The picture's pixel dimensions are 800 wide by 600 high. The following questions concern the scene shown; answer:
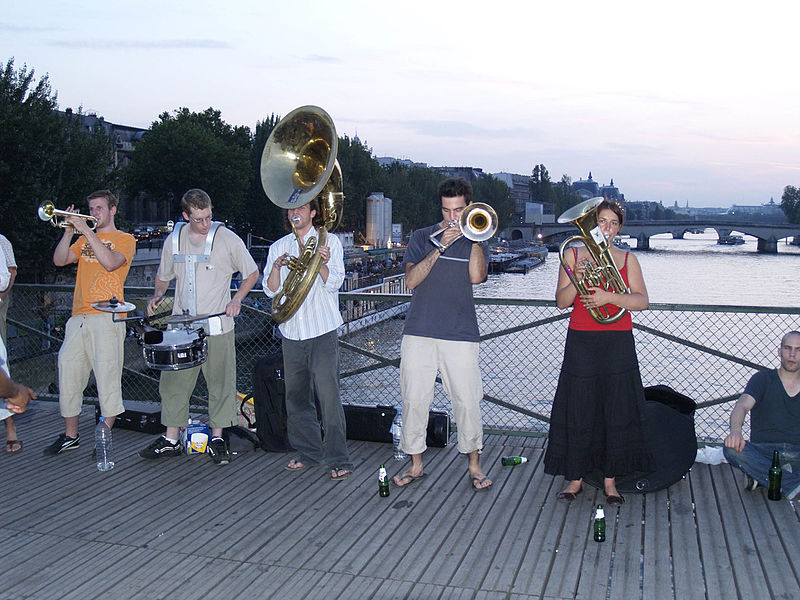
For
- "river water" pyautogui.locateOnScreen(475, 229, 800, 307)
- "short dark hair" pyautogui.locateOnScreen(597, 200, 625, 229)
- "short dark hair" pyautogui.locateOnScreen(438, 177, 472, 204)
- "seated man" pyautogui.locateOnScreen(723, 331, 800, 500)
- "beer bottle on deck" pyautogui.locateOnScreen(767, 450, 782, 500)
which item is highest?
"short dark hair" pyautogui.locateOnScreen(438, 177, 472, 204)

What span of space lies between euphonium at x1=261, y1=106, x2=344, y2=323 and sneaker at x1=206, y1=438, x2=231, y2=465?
128 cm

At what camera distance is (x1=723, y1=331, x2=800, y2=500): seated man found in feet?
15.6

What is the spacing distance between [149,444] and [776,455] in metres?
4.59

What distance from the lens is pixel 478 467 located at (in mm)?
5121

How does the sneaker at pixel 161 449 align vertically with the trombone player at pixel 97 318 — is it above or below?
below

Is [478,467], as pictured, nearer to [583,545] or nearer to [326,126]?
[583,545]

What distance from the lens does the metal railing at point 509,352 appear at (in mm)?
6453

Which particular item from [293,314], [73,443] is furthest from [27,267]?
[293,314]

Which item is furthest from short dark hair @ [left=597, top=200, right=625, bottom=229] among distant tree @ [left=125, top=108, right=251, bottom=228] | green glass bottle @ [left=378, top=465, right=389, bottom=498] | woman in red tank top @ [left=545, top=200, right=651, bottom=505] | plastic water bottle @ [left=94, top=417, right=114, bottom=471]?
distant tree @ [left=125, top=108, right=251, bottom=228]

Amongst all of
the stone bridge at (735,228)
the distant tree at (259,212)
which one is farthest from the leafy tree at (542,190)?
the distant tree at (259,212)

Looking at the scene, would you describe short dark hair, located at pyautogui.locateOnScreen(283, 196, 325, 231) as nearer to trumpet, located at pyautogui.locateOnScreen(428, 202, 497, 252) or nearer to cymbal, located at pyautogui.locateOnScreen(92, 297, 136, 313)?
trumpet, located at pyautogui.locateOnScreen(428, 202, 497, 252)

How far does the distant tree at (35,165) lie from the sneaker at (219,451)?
2004cm

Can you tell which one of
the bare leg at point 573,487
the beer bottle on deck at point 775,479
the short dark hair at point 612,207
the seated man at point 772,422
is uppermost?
the short dark hair at point 612,207

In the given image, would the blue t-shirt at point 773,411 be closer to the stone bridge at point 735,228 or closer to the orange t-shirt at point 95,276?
the orange t-shirt at point 95,276
